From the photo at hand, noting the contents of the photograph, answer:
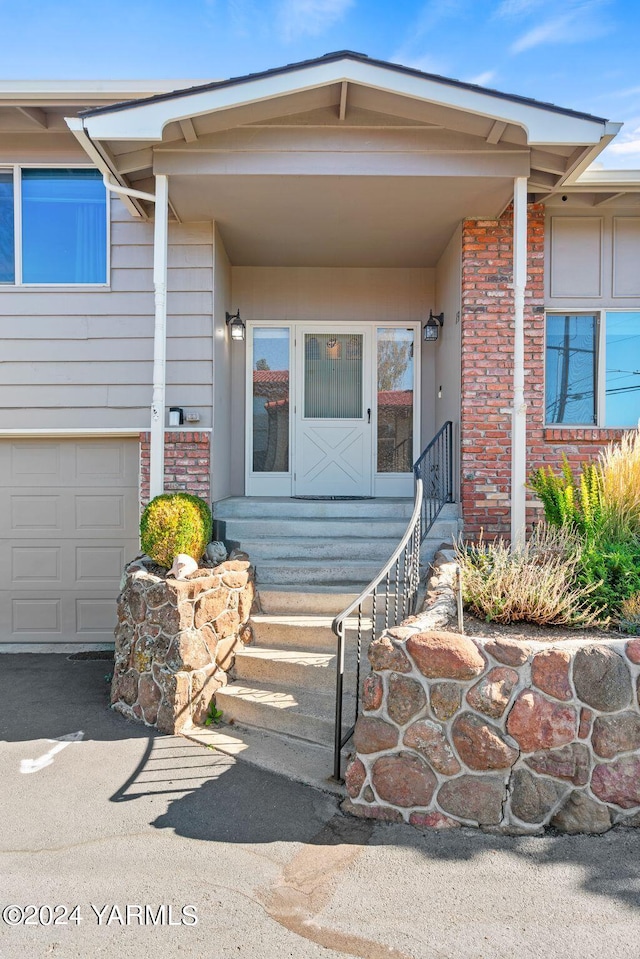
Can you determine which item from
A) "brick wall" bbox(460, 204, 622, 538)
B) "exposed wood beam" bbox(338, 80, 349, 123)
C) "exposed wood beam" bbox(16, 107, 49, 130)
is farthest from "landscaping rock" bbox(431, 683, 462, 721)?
"exposed wood beam" bbox(16, 107, 49, 130)

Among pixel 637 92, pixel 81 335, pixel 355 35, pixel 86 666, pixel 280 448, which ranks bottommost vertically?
pixel 86 666

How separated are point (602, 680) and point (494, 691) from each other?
52 centimetres

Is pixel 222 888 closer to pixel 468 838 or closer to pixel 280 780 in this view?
pixel 280 780

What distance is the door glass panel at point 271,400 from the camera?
7.45 m

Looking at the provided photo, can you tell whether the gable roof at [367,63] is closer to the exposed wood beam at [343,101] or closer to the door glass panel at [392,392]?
the exposed wood beam at [343,101]

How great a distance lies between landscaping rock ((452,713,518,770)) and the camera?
3.09 metres

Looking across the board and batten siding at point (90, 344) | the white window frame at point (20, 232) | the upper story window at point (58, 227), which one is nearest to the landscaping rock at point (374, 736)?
the board and batten siding at point (90, 344)

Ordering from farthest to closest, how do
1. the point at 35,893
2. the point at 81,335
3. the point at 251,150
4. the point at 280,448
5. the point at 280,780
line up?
the point at 280,448, the point at 81,335, the point at 251,150, the point at 280,780, the point at 35,893

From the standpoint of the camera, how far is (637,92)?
21.6ft

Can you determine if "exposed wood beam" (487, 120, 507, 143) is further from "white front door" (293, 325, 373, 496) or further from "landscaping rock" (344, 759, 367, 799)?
"landscaping rock" (344, 759, 367, 799)

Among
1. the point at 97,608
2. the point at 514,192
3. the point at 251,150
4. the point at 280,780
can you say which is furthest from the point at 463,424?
the point at 97,608

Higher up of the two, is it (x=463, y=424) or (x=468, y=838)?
(x=463, y=424)

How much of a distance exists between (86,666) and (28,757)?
6.32 feet

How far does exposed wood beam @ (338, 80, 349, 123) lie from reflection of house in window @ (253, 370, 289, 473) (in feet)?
9.81
